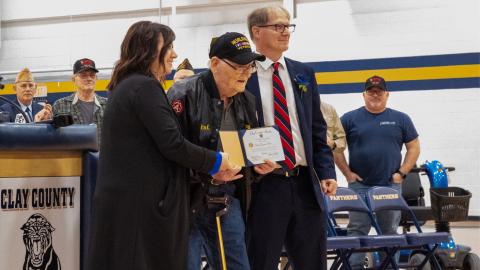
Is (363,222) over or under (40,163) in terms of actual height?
under

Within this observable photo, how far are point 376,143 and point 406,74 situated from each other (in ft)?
16.1

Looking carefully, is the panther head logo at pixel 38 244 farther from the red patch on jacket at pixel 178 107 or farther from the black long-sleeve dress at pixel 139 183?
the red patch on jacket at pixel 178 107

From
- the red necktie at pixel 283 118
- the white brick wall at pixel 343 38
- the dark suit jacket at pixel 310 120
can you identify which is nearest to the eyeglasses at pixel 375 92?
the dark suit jacket at pixel 310 120

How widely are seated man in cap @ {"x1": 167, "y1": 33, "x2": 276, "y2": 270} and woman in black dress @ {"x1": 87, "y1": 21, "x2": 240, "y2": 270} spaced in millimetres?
262

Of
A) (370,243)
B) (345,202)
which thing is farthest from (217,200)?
(345,202)

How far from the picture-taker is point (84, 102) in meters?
6.17

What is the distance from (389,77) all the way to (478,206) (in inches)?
96.9

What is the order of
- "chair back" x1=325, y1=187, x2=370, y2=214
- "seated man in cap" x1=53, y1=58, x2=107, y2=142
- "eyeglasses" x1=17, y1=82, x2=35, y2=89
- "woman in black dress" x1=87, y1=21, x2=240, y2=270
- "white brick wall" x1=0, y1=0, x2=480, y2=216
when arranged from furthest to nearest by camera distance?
"white brick wall" x1=0, y1=0, x2=480, y2=216 < "eyeglasses" x1=17, y1=82, x2=35, y2=89 < "seated man in cap" x1=53, y1=58, x2=107, y2=142 < "chair back" x1=325, y1=187, x2=370, y2=214 < "woman in black dress" x1=87, y1=21, x2=240, y2=270

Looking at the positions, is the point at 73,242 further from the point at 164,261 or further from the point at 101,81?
the point at 101,81

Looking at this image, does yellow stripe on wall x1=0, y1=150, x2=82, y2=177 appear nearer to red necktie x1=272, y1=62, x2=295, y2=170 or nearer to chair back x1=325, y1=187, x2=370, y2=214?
red necktie x1=272, y1=62, x2=295, y2=170

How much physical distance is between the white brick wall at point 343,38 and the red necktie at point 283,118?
818cm

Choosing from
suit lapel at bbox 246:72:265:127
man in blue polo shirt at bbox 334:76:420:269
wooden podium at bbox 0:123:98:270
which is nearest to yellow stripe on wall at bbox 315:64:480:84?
man in blue polo shirt at bbox 334:76:420:269

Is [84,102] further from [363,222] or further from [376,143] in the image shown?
[376,143]

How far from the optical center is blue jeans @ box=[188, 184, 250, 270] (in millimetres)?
3193
